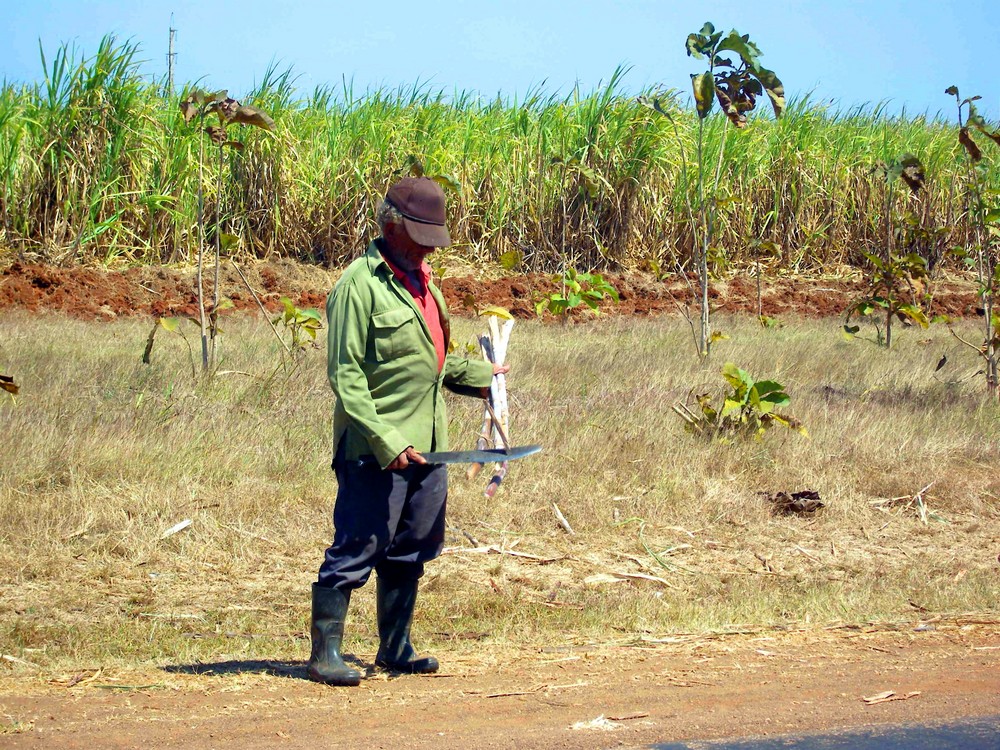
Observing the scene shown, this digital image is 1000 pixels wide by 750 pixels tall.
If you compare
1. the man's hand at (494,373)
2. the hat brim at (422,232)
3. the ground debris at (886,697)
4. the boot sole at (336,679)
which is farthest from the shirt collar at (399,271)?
the ground debris at (886,697)

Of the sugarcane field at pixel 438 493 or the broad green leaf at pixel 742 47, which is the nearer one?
the sugarcane field at pixel 438 493

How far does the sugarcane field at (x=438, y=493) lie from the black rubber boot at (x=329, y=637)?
2 cm

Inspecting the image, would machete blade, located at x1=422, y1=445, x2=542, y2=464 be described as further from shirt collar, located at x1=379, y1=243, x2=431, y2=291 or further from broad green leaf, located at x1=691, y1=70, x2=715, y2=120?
broad green leaf, located at x1=691, y1=70, x2=715, y2=120

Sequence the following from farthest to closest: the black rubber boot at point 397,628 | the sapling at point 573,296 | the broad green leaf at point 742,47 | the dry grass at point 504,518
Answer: the sapling at point 573,296 < the broad green leaf at point 742,47 < the dry grass at point 504,518 < the black rubber boot at point 397,628

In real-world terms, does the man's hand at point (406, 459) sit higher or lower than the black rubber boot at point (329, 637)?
higher

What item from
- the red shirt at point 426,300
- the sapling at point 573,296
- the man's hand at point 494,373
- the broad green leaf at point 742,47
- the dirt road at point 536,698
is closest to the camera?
the dirt road at point 536,698

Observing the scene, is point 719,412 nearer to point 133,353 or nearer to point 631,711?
point 631,711

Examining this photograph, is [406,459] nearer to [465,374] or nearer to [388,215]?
[465,374]

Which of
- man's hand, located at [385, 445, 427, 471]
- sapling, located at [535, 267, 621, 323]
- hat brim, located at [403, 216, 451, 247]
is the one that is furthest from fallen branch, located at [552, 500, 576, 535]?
sapling, located at [535, 267, 621, 323]

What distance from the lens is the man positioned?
150 inches

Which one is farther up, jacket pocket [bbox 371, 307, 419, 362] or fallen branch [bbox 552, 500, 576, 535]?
jacket pocket [bbox 371, 307, 419, 362]

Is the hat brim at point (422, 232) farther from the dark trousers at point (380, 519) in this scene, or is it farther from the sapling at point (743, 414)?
the sapling at point (743, 414)

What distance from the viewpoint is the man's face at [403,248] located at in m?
3.93

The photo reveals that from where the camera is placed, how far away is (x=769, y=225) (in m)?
17.7
